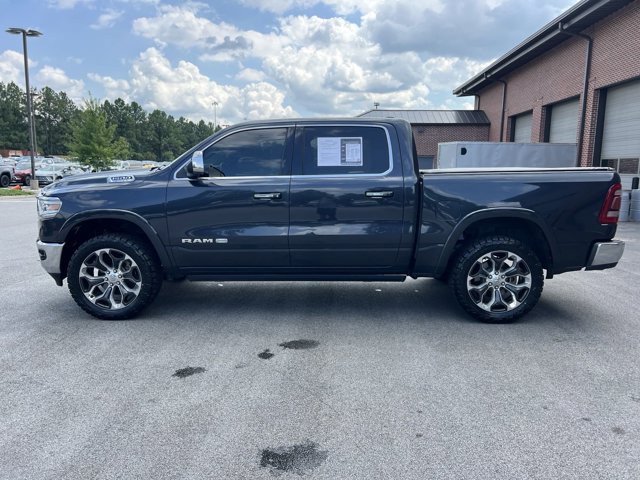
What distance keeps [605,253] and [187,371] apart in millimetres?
3997

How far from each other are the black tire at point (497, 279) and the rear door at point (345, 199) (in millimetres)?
714

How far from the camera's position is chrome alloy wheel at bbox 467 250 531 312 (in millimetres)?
4855

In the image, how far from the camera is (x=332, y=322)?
497 centimetres

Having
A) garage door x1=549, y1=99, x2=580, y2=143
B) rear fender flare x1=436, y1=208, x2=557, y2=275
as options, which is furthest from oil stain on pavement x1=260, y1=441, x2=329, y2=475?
garage door x1=549, y1=99, x2=580, y2=143

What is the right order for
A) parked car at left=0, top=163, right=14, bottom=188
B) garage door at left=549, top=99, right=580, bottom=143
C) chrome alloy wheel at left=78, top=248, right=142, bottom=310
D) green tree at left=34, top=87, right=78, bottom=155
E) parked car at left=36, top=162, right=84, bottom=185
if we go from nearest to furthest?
1. chrome alloy wheel at left=78, top=248, right=142, bottom=310
2. garage door at left=549, top=99, right=580, bottom=143
3. parked car at left=0, top=163, right=14, bottom=188
4. parked car at left=36, top=162, right=84, bottom=185
5. green tree at left=34, top=87, right=78, bottom=155

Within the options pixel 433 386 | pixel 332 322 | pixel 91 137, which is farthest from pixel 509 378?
pixel 91 137

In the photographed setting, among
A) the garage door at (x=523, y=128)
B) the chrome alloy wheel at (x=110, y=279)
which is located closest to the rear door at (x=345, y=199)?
the chrome alloy wheel at (x=110, y=279)

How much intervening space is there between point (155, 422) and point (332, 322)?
2.25 meters

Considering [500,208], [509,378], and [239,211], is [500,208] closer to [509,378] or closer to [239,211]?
[509,378]

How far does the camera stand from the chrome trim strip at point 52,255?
4.91m

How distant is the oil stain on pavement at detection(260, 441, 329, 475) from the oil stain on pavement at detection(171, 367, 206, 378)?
1.22 meters

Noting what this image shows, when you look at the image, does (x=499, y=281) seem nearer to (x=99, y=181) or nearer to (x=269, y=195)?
(x=269, y=195)

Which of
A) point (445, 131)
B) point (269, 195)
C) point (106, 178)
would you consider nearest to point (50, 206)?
point (106, 178)

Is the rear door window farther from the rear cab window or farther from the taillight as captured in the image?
the taillight
